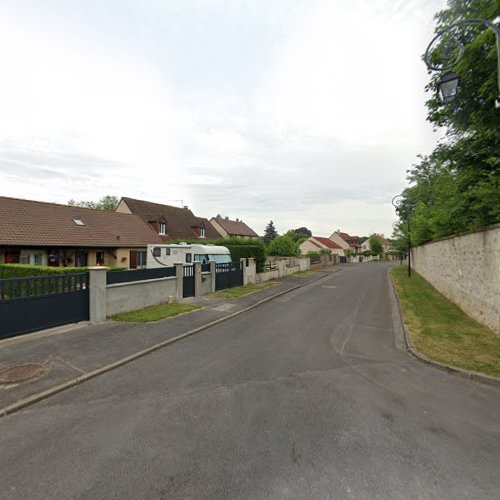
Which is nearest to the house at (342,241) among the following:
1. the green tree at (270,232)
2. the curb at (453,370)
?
the green tree at (270,232)

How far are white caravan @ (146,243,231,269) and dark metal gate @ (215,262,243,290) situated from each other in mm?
1324

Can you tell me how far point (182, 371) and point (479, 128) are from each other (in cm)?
1064

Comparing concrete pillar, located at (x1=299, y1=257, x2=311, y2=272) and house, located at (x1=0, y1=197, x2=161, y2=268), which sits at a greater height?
house, located at (x1=0, y1=197, x2=161, y2=268)

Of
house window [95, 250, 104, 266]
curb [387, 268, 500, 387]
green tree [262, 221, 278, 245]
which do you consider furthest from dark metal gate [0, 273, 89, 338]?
green tree [262, 221, 278, 245]

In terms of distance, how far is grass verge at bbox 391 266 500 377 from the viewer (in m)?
6.53

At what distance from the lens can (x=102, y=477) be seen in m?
3.23

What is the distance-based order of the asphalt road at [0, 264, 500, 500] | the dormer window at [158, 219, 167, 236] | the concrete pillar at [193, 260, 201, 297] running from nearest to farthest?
the asphalt road at [0, 264, 500, 500] < the concrete pillar at [193, 260, 201, 297] < the dormer window at [158, 219, 167, 236]

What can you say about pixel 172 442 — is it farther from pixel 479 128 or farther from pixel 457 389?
pixel 479 128

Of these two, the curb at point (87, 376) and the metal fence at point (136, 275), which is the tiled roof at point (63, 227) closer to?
the metal fence at point (136, 275)

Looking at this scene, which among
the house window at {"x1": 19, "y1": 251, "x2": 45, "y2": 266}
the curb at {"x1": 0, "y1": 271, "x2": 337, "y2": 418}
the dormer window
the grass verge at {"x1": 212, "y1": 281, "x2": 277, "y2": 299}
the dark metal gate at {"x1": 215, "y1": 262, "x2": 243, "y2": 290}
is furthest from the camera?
the dormer window

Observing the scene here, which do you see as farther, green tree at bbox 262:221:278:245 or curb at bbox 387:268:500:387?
green tree at bbox 262:221:278:245

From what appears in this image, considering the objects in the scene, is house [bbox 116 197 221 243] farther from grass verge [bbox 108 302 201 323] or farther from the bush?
grass verge [bbox 108 302 201 323]

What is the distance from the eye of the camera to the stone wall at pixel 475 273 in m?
8.59

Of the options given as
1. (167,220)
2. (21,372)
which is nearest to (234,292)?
(21,372)
